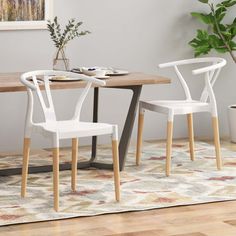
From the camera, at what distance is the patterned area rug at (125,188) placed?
4.50 metres

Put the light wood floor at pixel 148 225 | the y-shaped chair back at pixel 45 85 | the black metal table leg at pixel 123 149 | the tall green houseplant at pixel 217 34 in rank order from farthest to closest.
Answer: the tall green houseplant at pixel 217 34 → the black metal table leg at pixel 123 149 → the y-shaped chair back at pixel 45 85 → the light wood floor at pixel 148 225

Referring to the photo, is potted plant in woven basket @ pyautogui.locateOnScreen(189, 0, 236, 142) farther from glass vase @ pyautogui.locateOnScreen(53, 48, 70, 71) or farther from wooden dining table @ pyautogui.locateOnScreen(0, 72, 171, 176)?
glass vase @ pyautogui.locateOnScreen(53, 48, 70, 71)

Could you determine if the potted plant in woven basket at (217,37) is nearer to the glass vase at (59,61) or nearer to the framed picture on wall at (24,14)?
the framed picture on wall at (24,14)

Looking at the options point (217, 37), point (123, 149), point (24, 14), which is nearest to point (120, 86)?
point (123, 149)

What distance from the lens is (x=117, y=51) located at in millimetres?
6488

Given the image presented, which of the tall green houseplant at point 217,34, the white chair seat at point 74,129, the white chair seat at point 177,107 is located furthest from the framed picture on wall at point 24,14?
the white chair seat at point 74,129

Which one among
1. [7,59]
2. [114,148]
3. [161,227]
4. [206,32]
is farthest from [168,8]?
[161,227]

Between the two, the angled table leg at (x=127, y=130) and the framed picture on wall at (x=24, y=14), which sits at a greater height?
the framed picture on wall at (x=24, y=14)

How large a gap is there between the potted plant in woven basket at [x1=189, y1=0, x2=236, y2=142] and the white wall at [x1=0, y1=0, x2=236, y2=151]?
0.19 m

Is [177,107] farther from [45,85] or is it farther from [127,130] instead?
[45,85]

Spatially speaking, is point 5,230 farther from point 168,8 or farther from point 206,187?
point 168,8

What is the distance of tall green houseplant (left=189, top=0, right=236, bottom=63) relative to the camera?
21.5ft

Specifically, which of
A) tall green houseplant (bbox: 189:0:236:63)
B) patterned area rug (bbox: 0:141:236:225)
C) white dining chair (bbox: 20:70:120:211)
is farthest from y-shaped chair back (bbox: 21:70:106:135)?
tall green houseplant (bbox: 189:0:236:63)

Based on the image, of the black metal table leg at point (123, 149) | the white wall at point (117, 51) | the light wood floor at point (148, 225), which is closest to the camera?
the light wood floor at point (148, 225)
